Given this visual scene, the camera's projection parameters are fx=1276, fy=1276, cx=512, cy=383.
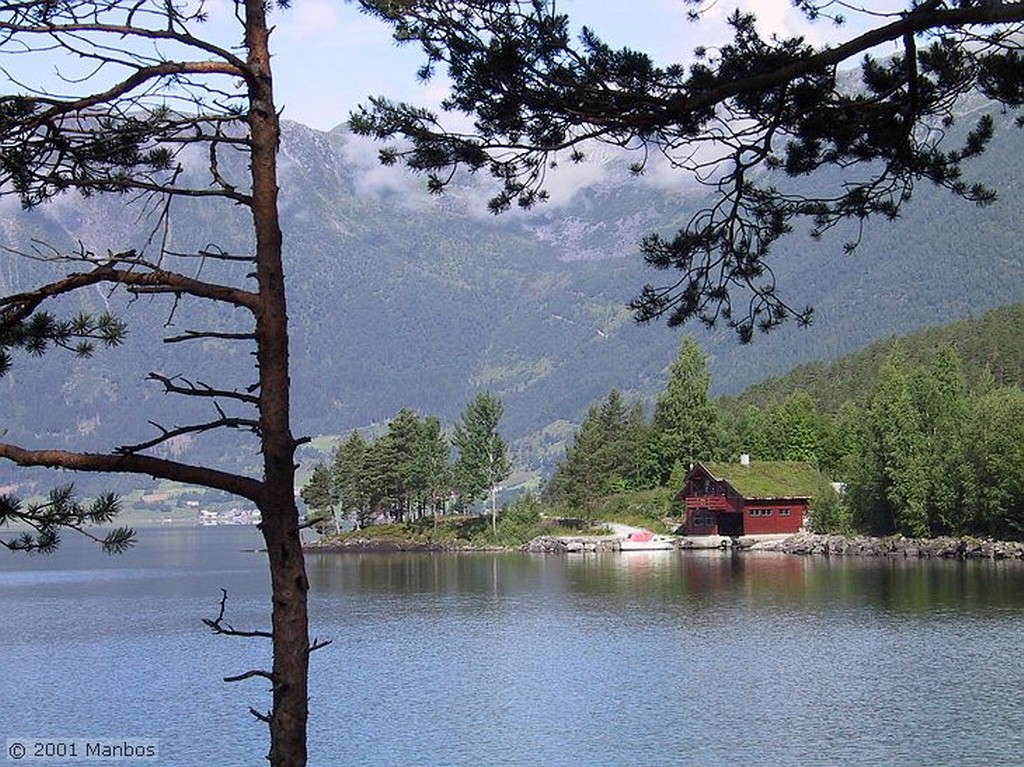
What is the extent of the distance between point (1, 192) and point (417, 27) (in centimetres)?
392

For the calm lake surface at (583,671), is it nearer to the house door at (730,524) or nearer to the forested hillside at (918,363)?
the house door at (730,524)

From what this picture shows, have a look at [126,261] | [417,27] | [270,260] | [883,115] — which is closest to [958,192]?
[883,115]

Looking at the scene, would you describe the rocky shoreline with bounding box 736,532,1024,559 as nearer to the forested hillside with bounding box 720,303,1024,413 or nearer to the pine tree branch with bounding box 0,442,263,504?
the forested hillside with bounding box 720,303,1024,413

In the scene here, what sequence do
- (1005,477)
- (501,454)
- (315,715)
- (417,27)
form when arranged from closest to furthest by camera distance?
1. (417,27)
2. (315,715)
3. (1005,477)
4. (501,454)

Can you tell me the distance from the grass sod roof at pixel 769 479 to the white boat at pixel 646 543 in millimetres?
5445

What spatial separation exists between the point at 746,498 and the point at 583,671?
164ft

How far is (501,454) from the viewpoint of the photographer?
96688 mm

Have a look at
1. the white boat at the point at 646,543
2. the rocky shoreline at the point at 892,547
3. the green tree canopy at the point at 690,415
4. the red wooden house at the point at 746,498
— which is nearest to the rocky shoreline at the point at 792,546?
the rocky shoreline at the point at 892,547

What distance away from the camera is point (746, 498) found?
82.3 m

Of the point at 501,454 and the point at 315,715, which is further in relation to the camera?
the point at 501,454

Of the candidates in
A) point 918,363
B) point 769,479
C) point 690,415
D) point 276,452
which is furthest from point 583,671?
point 918,363

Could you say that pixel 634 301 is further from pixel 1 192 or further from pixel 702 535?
pixel 702 535

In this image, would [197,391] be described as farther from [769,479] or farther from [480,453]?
[480,453]

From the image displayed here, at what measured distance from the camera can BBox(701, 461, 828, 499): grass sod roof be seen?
82.6 metres
